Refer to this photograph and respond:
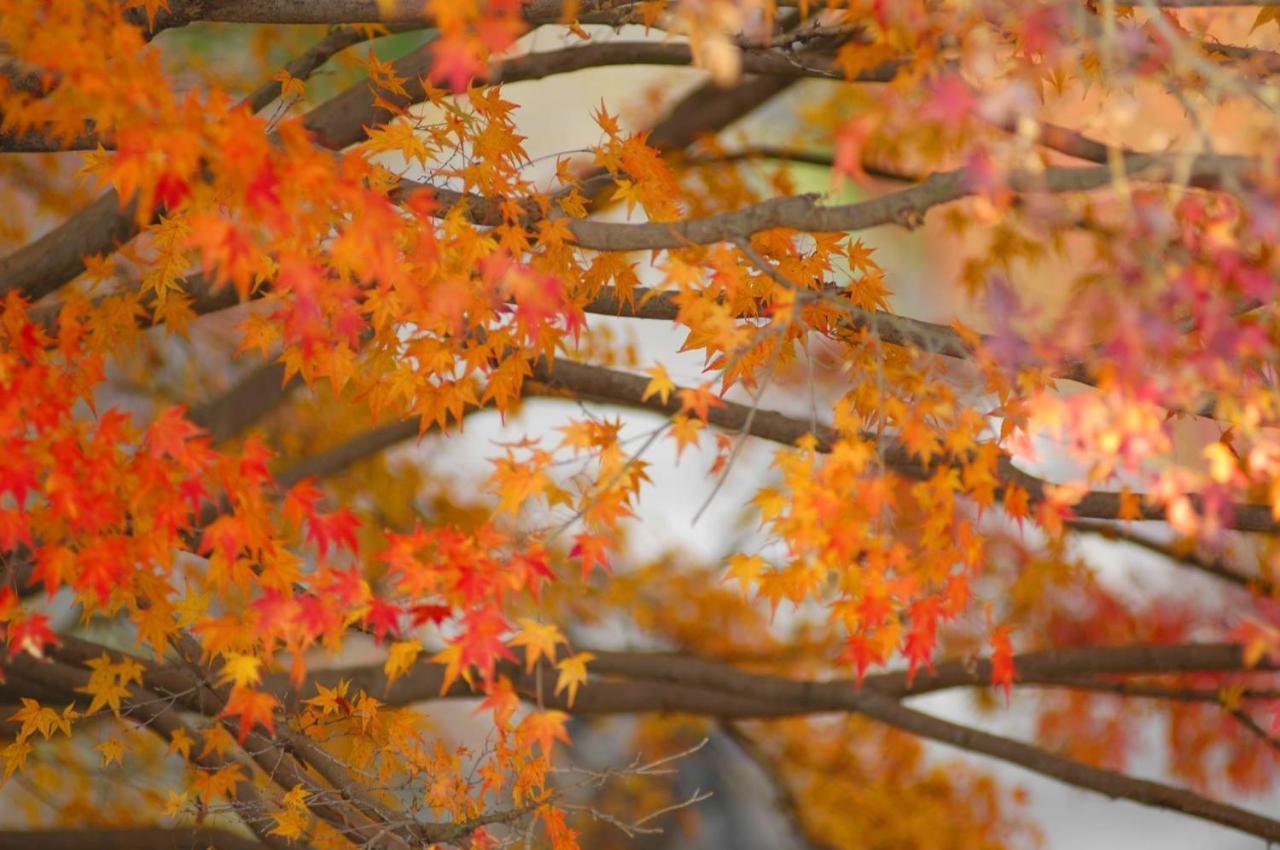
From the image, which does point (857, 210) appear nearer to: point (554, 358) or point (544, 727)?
point (544, 727)

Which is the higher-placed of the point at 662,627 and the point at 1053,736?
the point at 662,627

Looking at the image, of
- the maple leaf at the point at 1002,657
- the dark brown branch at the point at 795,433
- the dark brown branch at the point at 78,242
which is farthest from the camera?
the dark brown branch at the point at 78,242

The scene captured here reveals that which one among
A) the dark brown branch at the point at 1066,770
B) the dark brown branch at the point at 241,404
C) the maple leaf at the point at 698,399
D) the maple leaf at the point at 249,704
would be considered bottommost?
the dark brown branch at the point at 1066,770

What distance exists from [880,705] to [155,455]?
2802mm

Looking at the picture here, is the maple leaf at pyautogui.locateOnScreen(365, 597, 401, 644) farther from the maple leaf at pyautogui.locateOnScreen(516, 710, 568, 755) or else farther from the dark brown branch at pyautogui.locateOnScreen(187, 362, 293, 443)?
the dark brown branch at pyautogui.locateOnScreen(187, 362, 293, 443)

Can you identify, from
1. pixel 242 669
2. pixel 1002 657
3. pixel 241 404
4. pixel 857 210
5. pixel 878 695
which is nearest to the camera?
pixel 857 210

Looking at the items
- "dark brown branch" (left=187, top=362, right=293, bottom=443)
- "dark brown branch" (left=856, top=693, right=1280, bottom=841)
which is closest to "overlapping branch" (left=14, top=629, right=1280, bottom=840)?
"dark brown branch" (left=856, top=693, right=1280, bottom=841)

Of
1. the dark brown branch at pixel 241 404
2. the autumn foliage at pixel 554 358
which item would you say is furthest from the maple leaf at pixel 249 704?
the dark brown branch at pixel 241 404

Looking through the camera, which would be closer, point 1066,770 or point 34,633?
point 34,633

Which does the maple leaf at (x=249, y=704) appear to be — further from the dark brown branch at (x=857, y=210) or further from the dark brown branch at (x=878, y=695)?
the dark brown branch at (x=878, y=695)

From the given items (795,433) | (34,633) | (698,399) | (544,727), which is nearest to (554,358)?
(795,433)

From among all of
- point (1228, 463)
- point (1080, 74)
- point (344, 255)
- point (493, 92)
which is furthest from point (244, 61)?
point (1228, 463)

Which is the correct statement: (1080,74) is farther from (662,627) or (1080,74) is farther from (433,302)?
(662,627)

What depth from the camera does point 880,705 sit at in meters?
4.45
